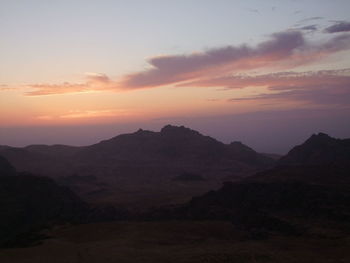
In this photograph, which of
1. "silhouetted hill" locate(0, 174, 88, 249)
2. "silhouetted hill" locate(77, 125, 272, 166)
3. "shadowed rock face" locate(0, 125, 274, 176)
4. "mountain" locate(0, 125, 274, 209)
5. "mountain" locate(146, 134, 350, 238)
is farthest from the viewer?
"silhouetted hill" locate(77, 125, 272, 166)

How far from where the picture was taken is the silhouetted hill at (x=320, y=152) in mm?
99363

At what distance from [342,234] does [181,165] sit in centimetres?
9474

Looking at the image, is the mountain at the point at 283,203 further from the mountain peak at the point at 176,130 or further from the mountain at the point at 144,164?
the mountain peak at the point at 176,130

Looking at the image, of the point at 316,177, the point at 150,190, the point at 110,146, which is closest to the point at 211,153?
the point at 110,146

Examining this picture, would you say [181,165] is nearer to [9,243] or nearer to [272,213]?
[272,213]

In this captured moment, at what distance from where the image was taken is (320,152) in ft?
339

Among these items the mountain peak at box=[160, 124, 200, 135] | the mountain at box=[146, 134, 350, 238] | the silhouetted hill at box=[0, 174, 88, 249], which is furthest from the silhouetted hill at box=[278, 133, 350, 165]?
the silhouetted hill at box=[0, 174, 88, 249]

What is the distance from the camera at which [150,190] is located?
309ft

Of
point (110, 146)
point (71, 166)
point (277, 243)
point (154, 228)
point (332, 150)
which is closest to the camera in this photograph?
point (277, 243)

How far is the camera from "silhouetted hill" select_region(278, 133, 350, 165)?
9936 cm

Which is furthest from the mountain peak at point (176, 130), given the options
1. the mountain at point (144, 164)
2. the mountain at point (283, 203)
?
the mountain at point (283, 203)

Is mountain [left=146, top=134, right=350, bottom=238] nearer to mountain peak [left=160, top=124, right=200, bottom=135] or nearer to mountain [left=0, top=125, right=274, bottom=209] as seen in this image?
mountain [left=0, top=125, right=274, bottom=209]

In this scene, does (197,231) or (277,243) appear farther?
(197,231)

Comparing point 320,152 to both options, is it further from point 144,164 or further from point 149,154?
point 149,154
